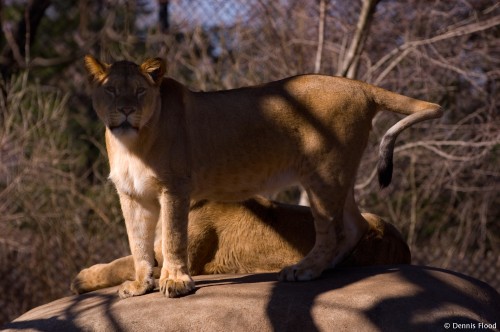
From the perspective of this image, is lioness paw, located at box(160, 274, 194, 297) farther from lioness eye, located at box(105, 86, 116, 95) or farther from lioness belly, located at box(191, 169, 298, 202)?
lioness eye, located at box(105, 86, 116, 95)

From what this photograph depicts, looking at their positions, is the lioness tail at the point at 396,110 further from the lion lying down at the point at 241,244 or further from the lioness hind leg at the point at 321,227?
the lion lying down at the point at 241,244

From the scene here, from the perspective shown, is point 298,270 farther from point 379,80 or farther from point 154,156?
point 379,80

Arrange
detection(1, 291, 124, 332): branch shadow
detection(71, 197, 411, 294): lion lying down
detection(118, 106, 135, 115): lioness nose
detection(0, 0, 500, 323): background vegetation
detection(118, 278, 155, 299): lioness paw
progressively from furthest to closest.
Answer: detection(0, 0, 500, 323): background vegetation, detection(71, 197, 411, 294): lion lying down, detection(118, 278, 155, 299): lioness paw, detection(1, 291, 124, 332): branch shadow, detection(118, 106, 135, 115): lioness nose

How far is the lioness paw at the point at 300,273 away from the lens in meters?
4.17

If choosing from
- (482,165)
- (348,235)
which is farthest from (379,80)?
(348,235)

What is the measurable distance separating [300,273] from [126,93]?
4.10 feet

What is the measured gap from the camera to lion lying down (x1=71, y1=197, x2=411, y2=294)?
4758 mm

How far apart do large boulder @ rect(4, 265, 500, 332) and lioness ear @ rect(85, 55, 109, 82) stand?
106 cm

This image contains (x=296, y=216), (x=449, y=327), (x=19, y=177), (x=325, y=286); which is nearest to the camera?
(x=449, y=327)

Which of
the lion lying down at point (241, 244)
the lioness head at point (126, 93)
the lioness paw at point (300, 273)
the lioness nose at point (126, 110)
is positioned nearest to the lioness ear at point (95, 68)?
the lioness head at point (126, 93)

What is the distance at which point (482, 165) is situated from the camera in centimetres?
837

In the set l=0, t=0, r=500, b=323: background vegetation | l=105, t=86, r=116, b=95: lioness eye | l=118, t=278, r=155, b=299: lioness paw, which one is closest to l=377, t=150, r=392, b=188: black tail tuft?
l=118, t=278, r=155, b=299: lioness paw

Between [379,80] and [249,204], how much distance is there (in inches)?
96.6

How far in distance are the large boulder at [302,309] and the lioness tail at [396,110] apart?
0.52 m
